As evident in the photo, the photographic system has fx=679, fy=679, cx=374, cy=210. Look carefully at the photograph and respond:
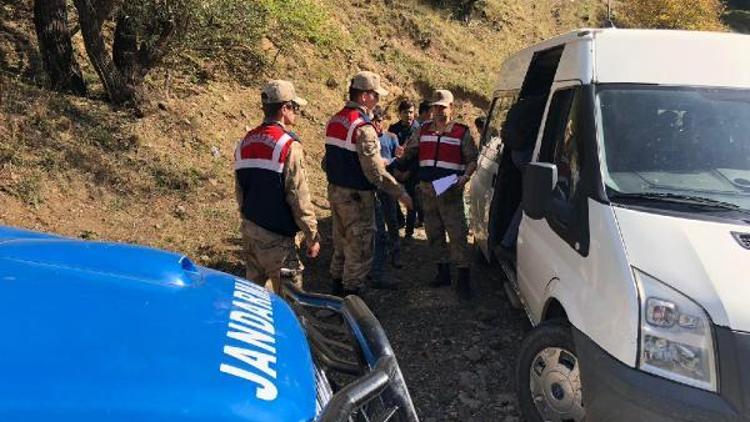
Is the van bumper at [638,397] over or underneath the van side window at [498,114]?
underneath

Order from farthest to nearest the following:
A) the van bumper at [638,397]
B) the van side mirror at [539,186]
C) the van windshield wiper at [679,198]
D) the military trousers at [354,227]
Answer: the military trousers at [354,227] → the van side mirror at [539,186] → the van windshield wiper at [679,198] → the van bumper at [638,397]

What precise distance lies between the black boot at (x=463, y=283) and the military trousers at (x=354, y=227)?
0.85 m

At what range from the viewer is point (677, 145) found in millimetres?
3457

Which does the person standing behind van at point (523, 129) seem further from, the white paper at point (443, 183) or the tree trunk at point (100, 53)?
the tree trunk at point (100, 53)

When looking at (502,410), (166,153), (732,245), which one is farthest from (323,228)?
(732,245)

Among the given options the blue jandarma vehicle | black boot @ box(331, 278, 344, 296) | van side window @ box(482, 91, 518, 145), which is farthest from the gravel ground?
the blue jandarma vehicle

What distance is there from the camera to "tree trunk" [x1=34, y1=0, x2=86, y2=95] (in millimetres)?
7918

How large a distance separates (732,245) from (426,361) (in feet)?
8.10

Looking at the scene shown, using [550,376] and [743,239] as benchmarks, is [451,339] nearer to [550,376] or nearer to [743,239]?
[550,376]

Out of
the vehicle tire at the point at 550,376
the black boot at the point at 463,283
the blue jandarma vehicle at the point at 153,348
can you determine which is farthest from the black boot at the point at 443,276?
the blue jandarma vehicle at the point at 153,348

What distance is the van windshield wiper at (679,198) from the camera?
3.09 m

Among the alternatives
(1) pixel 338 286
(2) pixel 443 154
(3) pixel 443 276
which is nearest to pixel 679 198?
(2) pixel 443 154

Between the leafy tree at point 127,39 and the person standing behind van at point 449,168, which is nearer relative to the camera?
the person standing behind van at point 449,168

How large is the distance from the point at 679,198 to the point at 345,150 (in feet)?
9.39
